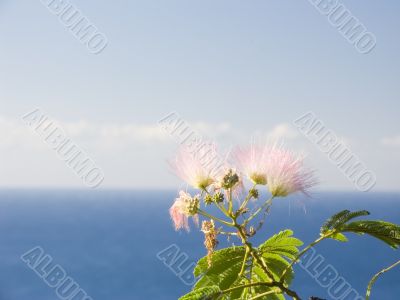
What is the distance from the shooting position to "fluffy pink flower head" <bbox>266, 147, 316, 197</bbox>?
8.17ft

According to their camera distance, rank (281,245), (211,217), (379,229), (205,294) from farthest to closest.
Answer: (281,245)
(379,229)
(211,217)
(205,294)

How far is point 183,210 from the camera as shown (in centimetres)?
255

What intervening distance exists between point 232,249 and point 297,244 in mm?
456

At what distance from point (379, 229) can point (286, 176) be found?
1.67 ft

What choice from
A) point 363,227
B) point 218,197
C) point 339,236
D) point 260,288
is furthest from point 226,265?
point 363,227

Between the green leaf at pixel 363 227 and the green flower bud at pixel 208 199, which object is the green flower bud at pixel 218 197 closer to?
the green flower bud at pixel 208 199

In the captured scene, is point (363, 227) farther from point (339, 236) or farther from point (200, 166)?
point (200, 166)

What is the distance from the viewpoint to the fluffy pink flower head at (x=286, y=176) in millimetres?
2490

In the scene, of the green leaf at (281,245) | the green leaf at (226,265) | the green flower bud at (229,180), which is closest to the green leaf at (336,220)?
the green leaf at (281,245)

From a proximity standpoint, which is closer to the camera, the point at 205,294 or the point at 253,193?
the point at 205,294

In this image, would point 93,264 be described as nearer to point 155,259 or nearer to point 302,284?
point 155,259

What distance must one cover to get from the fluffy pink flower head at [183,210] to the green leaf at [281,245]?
509 millimetres

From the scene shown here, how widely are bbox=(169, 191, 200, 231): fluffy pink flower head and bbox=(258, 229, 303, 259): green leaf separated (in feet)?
1.67

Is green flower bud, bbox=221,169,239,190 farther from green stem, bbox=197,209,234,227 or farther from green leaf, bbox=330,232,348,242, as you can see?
green leaf, bbox=330,232,348,242
